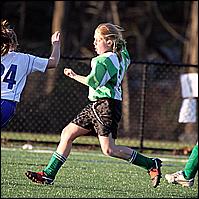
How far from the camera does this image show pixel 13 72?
286 inches

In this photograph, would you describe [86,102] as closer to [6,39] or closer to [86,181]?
[86,181]

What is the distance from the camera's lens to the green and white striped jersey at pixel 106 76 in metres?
7.21

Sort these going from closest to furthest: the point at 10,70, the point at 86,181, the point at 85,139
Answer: the point at 10,70 → the point at 86,181 → the point at 85,139

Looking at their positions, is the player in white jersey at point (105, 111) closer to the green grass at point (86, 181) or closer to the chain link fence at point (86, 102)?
the green grass at point (86, 181)

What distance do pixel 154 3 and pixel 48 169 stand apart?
68.8 feet

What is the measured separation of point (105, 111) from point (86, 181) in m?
1.10

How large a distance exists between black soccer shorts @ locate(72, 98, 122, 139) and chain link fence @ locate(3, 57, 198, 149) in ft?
21.3

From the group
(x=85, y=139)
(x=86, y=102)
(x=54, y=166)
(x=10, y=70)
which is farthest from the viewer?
(x=86, y=102)

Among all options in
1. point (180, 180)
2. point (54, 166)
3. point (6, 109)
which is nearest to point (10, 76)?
point (6, 109)

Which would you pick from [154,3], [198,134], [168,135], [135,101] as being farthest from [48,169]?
[154,3]

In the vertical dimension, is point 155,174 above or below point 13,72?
below

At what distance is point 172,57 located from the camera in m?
29.0

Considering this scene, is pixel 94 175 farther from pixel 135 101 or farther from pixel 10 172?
pixel 135 101

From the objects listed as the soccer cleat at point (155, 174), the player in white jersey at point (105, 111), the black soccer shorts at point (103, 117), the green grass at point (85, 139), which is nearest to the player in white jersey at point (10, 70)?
the player in white jersey at point (105, 111)
